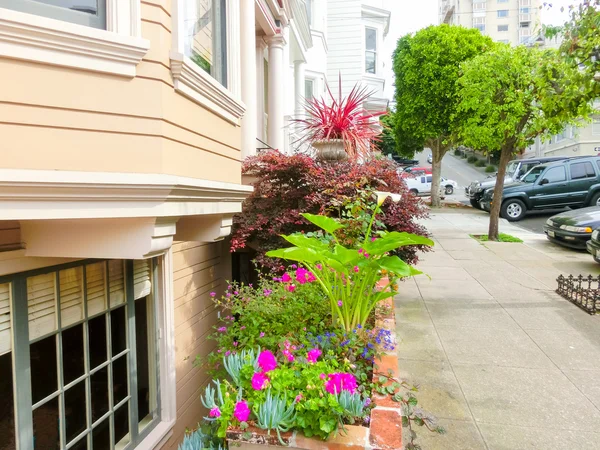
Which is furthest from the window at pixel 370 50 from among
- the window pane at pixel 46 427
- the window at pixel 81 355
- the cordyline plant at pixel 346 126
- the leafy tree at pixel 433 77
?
the window pane at pixel 46 427

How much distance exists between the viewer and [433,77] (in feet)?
68.8

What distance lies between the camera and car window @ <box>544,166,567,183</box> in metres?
16.2

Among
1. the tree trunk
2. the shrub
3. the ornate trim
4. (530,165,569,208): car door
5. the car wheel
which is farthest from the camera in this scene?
the car wheel

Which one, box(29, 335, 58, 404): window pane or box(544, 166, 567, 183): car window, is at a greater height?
box(544, 166, 567, 183): car window

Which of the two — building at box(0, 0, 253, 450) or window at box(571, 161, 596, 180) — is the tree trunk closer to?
window at box(571, 161, 596, 180)

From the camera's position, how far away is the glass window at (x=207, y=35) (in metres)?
3.46

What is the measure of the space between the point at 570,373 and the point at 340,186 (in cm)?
313

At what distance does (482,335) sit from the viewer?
5531 mm

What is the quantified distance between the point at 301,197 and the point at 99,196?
11.7ft

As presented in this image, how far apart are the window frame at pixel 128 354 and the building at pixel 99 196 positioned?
0.4 inches

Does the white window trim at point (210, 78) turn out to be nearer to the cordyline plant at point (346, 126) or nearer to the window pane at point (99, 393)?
the cordyline plant at point (346, 126)

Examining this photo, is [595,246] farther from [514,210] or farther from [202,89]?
[202,89]

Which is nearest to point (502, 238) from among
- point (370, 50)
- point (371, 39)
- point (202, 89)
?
point (370, 50)

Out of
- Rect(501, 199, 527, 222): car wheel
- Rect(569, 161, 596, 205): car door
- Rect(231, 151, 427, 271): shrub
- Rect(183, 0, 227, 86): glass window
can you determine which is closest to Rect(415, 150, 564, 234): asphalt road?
Rect(501, 199, 527, 222): car wheel
